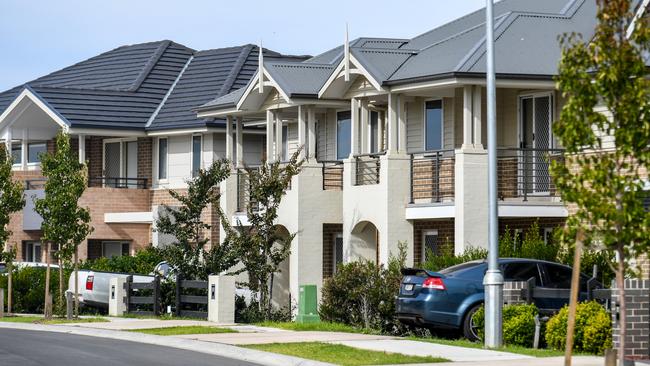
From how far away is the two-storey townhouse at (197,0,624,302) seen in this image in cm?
2961

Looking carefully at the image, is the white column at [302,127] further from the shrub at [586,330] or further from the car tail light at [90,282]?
the shrub at [586,330]

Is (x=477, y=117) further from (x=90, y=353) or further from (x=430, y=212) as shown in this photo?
(x=90, y=353)

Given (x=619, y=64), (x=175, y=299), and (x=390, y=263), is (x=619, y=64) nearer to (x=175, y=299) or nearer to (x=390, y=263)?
(x=390, y=263)

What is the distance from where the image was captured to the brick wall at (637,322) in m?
20.0

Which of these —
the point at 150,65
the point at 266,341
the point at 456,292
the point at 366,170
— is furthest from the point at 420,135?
the point at 150,65

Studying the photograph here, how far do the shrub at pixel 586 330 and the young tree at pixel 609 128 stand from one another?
603 cm

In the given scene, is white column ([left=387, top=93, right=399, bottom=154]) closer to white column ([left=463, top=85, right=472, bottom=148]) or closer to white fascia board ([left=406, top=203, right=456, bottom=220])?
white fascia board ([left=406, top=203, right=456, bottom=220])

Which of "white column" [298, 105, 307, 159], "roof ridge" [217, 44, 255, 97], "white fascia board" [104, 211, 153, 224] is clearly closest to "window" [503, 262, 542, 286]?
"white column" [298, 105, 307, 159]

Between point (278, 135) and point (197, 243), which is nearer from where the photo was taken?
point (197, 243)

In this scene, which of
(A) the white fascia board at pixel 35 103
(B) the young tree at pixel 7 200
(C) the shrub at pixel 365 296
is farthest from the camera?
(A) the white fascia board at pixel 35 103

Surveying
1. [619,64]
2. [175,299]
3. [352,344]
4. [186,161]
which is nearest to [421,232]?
[175,299]

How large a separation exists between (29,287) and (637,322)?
20.8 m

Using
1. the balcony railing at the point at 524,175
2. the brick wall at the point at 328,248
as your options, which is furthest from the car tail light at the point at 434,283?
the brick wall at the point at 328,248

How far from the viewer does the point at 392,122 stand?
31375 mm
